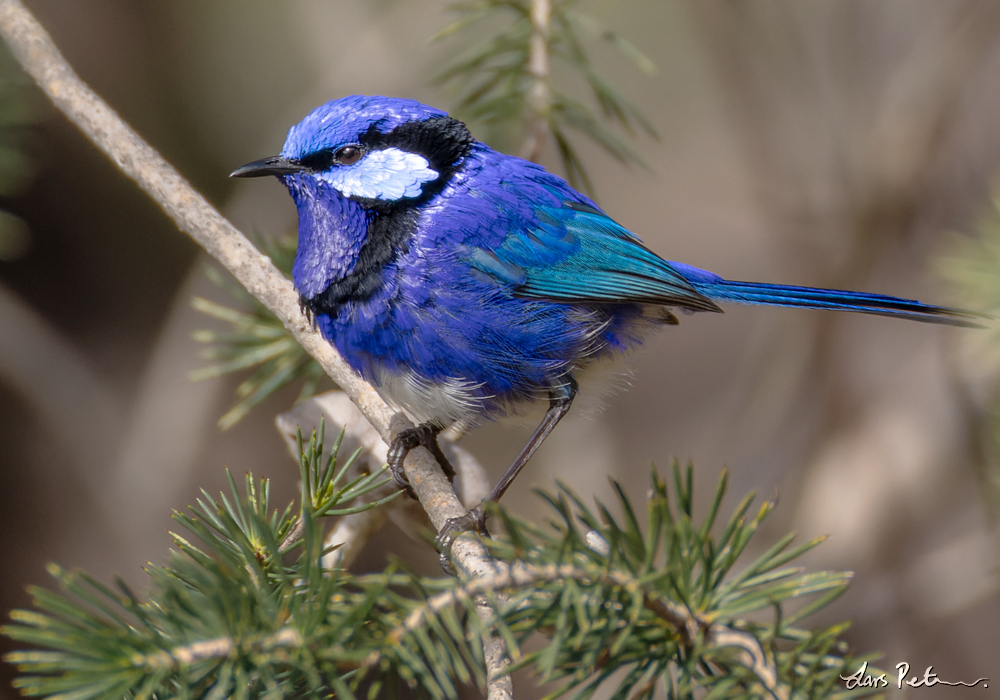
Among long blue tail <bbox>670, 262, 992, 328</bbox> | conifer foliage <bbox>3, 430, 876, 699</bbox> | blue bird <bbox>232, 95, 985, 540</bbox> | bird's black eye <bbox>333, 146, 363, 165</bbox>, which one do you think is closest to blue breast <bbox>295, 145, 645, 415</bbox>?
blue bird <bbox>232, 95, 985, 540</bbox>

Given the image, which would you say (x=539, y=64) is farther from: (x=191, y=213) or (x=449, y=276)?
(x=191, y=213)

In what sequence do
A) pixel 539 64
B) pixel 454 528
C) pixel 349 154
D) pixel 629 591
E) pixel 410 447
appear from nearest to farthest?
1. pixel 629 591
2. pixel 454 528
3. pixel 410 447
4. pixel 349 154
5. pixel 539 64

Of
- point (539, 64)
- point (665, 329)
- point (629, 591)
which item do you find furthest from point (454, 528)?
point (665, 329)

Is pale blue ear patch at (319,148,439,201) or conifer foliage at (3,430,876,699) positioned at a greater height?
pale blue ear patch at (319,148,439,201)

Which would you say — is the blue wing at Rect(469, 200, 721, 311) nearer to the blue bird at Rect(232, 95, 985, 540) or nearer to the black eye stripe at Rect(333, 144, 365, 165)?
the blue bird at Rect(232, 95, 985, 540)

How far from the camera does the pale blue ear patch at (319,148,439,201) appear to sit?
75.8 inches

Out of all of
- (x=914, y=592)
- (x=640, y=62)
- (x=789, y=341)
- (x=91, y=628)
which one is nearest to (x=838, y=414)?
(x=789, y=341)

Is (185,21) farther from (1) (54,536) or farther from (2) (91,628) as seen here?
(2) (91,628)

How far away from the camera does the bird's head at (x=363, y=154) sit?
6.31 feet

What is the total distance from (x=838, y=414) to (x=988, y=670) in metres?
1.41

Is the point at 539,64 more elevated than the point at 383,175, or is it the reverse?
the point at 539,64

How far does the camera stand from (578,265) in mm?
2051

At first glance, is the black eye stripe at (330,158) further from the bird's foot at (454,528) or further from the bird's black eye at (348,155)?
the bird's foot at (454,528)

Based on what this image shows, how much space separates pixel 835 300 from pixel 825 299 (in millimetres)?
25
